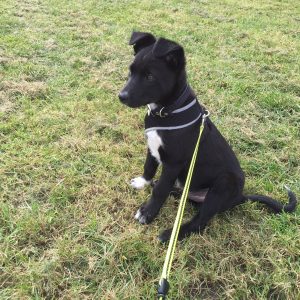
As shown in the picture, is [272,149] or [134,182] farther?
[272,149]

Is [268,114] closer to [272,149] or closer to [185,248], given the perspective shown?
[272,149]

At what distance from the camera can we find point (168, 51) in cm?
261

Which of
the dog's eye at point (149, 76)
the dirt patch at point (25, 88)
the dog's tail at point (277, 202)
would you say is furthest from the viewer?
the dirt patch at point (25, 88)

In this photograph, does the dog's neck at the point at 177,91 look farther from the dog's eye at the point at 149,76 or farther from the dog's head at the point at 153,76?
the dog's eye at the point at 149,76

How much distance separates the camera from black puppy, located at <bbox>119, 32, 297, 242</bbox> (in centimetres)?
272

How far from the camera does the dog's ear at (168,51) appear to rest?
8.58 ft

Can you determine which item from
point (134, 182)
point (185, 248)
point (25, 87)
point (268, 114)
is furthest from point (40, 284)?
point (268, 114)

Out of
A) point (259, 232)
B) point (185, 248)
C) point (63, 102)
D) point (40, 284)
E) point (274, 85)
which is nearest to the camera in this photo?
point (40, 284)

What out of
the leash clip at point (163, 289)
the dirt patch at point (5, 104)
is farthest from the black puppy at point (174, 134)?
the dirt patch at point (5, 104)

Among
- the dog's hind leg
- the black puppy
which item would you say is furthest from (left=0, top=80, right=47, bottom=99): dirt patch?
the dog's hind leg

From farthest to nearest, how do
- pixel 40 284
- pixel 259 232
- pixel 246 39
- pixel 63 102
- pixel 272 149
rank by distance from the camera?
pixel 246 39
pixel 63 102
pixel 272 149
pixel 259 232
pixel 40 284

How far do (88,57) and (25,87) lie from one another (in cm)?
141

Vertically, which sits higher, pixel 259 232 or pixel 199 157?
pixel 199 157

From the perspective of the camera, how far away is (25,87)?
482 cm
